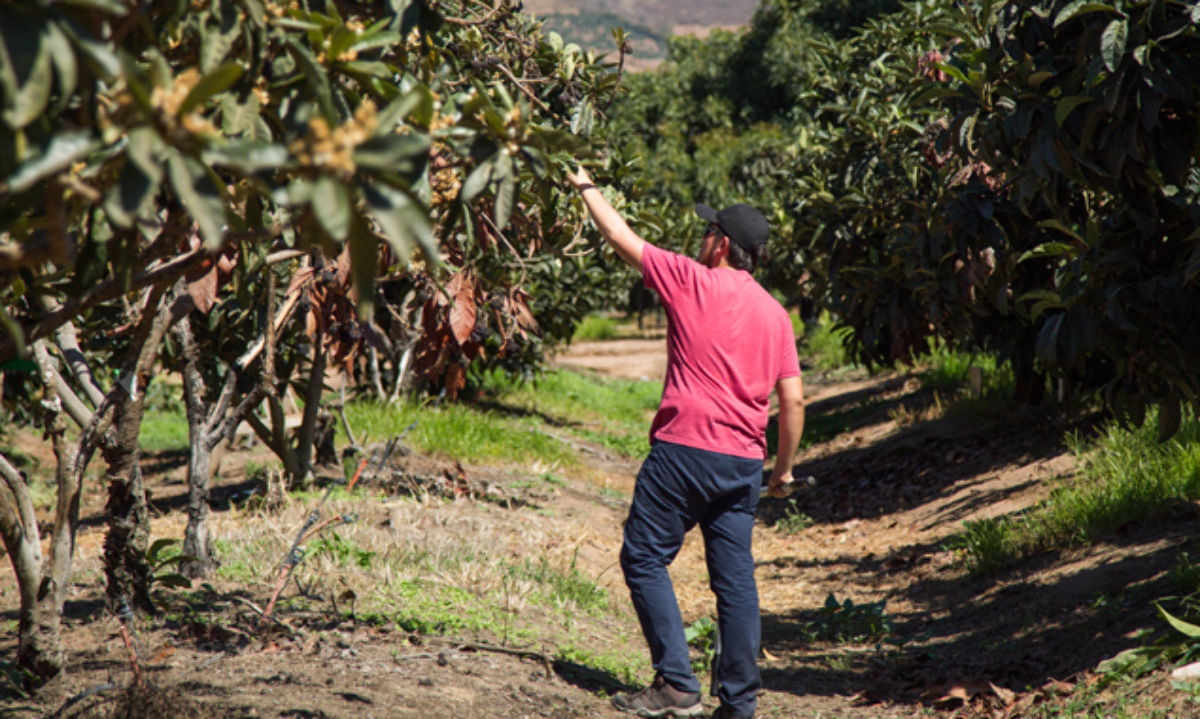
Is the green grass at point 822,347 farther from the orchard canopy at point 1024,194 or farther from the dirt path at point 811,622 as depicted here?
the dirt path at point 811,622

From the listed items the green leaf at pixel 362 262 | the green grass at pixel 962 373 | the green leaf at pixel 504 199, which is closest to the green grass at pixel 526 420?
the green grass at pixel 962 373

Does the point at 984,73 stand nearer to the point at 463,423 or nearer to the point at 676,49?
the point at 463,423

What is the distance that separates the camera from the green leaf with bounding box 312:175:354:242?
4.04 feet

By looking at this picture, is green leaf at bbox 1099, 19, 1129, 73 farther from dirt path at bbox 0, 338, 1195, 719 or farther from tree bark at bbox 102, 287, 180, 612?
tree bark at bbox 102, 287, 180, 612

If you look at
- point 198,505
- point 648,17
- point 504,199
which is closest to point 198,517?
point 198,505

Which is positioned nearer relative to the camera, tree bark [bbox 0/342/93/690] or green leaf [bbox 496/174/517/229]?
green leaf [bbox 496/174/517/229]

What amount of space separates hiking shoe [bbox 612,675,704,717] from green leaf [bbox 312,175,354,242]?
100 inches

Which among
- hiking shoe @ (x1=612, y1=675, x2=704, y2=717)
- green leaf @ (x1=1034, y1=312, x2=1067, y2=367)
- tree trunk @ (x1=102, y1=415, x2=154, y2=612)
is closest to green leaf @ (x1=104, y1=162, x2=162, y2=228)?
Result: tree trunk @ (x1=102, y1=415, x2=154, y2=612)

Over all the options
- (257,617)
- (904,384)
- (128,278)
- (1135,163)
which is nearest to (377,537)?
(257,617)

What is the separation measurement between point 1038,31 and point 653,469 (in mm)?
2243

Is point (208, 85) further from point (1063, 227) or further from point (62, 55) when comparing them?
point (1063, 227)

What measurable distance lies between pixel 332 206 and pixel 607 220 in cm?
Answer: 204

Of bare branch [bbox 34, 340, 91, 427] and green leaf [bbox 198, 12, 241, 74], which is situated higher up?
green leaf [bbox 198, 12, 241, 74]

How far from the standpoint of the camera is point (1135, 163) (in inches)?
138
